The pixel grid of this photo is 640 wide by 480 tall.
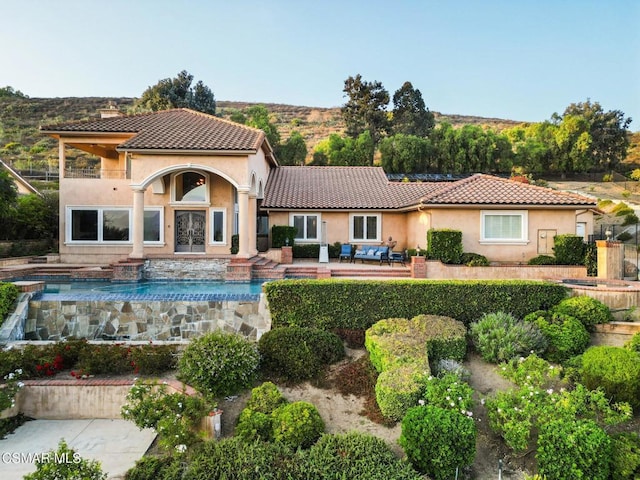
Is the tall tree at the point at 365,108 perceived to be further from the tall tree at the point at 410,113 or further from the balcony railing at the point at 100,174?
the balcony railing at the point at 100,174

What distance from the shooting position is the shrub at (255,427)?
637 cm

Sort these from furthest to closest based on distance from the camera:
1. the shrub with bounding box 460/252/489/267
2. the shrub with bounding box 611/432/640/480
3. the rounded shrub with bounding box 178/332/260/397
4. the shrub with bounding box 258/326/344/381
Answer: the shrub with bounding box 460/252/489/267 < the shrub with bounding box 258/326/344/381 < the rounded shrub with bounding box 178/332/260/397 < the shrub with bounding box 611/432/640/480

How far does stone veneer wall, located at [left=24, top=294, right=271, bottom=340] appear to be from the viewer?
10922mm

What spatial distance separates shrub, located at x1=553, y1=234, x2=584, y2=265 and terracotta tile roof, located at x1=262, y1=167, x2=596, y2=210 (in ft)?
5.50

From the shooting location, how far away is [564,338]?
9469 millimetres

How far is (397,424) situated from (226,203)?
15.5 meters

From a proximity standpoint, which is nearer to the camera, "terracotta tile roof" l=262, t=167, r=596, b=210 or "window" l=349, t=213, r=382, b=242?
"terracotta tile roof" l=262, t=167, r=596, b=210

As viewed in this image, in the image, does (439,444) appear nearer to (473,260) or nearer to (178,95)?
(473,260)

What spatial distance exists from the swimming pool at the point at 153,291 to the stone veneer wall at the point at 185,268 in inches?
29.1

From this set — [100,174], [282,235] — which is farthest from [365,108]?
[100,174]

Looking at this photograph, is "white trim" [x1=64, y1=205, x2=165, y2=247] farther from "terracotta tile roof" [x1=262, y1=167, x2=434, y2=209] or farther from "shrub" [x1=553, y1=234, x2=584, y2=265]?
"shrub" [x1=553, y1=234, x2=584, y2=265]

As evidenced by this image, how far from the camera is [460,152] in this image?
42594 mm

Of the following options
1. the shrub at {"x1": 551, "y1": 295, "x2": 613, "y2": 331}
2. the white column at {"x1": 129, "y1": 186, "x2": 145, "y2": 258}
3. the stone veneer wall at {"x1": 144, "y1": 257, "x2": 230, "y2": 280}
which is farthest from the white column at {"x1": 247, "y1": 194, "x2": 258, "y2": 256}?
the shrub at {"x1": 551, "y1": 295, "x2": 613, "y2": 331}

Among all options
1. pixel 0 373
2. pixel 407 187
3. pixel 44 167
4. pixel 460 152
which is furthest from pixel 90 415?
pixel 44 167
